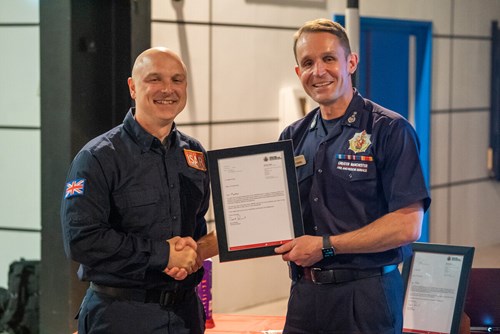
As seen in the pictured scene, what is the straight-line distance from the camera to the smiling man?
9.30 feet

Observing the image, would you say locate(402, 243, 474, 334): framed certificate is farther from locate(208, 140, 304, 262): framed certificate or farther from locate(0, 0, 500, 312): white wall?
locate(0, 0, 500, 312): white wall

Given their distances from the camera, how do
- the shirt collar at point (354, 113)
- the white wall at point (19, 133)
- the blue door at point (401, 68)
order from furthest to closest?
the blue door at point (401, 68)
the white wall at point (19, 133)
the shirt collar at point (354, 113)

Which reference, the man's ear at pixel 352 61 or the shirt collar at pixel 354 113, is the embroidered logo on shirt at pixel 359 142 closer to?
the shirt collar at pixel 354 113

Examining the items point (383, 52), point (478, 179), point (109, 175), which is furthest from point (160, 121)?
point (478, 179)

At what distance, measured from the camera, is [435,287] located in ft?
11.3

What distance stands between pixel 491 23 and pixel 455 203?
1767 mm

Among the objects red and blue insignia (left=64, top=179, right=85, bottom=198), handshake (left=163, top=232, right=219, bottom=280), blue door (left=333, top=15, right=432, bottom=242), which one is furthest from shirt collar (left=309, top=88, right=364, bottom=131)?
blue door (left=333, top=15, right=432, bottom=242)

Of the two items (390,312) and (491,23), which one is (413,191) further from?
(491,23)

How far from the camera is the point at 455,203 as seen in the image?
7.73 m

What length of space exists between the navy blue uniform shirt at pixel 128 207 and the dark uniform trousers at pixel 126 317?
0.06 m

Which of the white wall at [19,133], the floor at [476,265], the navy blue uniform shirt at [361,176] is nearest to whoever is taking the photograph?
the navy blue uniform shirt at [361,176]

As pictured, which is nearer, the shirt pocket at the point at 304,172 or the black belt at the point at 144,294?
the black belt at the point at 144,294

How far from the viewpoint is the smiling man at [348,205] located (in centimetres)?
Result: 283

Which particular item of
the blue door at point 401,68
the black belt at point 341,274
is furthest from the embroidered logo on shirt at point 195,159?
the blue door at point 401,68
